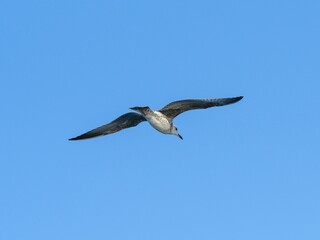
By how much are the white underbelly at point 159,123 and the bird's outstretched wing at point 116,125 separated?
135cm

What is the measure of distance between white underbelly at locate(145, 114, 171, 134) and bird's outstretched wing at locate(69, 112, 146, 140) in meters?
1.35

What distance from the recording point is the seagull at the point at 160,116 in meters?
47.3

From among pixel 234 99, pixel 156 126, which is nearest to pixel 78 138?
pixel 156 126

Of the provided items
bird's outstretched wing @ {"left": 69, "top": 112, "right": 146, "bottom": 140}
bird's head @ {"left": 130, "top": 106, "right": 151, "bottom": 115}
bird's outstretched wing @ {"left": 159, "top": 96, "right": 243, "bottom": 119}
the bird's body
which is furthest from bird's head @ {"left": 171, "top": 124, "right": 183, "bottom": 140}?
bird's head @ {"left": 130, "top": 106, "right": 151, "bottom": 115}

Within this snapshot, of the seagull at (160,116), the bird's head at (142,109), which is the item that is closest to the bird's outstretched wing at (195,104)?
the seagull at (160,116)

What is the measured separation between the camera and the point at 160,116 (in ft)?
158

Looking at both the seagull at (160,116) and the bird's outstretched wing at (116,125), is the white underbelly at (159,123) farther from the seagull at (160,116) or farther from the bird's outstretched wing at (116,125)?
the bird's outstretched wing at (116,125)

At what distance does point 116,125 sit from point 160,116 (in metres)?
2.94

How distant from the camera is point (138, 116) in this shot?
49.4 meters

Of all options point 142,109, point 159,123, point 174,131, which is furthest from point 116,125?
point 142,109

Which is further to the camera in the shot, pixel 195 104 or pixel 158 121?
pixel 158 121

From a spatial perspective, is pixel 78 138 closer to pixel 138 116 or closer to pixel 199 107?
pixel 138 116

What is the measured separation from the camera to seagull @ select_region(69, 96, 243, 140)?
47.3 m

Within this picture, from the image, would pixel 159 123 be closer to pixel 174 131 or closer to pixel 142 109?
pixel 142 109
